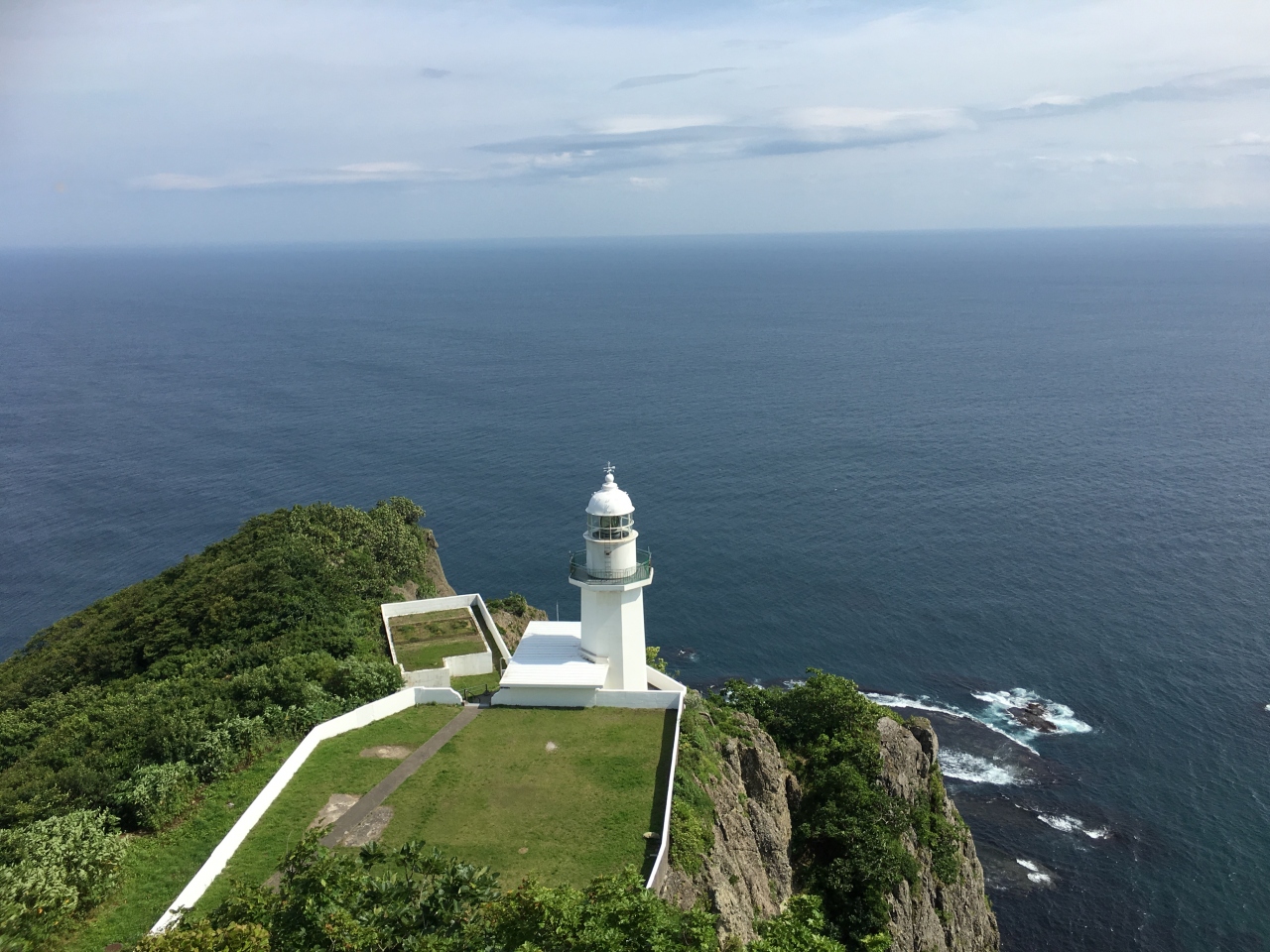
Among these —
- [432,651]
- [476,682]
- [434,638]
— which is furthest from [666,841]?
[434,638]

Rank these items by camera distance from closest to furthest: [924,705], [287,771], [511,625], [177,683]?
[287,771], [177,683], [511,625], [924,705]

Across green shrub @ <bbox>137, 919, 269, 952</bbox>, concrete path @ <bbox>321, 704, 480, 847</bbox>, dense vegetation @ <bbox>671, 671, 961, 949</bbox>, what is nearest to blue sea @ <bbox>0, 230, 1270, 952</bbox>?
dense vegetation @ <bbox>671, 671, 961, 949</bbox>

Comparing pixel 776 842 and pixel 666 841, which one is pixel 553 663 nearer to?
pixel 776 842

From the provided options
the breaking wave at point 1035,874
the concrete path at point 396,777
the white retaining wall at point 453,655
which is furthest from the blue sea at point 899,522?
the concrete path at point 396,777

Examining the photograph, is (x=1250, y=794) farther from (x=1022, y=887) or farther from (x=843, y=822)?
(x=843, y=822)

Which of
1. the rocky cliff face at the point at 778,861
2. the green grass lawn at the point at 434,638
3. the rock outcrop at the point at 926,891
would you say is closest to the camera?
the rocky cliff face at the point at 778,861

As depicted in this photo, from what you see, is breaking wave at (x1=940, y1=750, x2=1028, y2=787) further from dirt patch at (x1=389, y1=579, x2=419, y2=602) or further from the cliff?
dirt patch at (x1=389, y1=579, x2=419, y2=602)

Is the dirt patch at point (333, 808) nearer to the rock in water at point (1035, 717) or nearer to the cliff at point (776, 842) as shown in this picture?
the cliff at point (776, 842)
